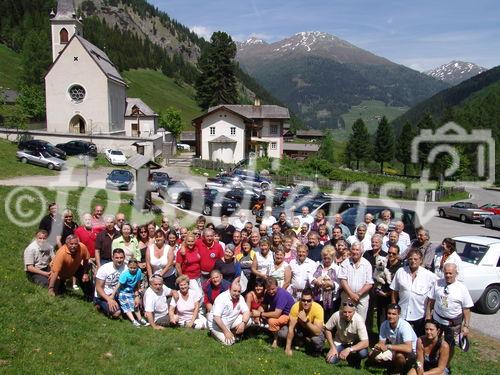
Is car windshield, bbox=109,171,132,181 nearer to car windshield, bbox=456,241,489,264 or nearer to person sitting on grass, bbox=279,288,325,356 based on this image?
car windshield, bbox=456,241,489,264

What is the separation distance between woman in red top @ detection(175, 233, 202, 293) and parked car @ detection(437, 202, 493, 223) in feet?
88.9

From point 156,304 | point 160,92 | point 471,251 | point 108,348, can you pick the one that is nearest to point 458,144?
point 471,251

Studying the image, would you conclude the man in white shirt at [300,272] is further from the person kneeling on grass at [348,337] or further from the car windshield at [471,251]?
the car windshield at [471,251]

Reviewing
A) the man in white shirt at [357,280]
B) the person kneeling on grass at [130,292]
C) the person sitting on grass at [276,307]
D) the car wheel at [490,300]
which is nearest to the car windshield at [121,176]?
the person kneeling on grass at [130,292]

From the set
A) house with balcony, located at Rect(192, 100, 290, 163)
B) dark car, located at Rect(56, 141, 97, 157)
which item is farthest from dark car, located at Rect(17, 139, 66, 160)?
house with balcony, located at Rect(192, 100, 290, 163)

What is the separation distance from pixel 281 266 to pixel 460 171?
6324 centimetres

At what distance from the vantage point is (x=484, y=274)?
10734mm

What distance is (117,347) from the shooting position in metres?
7.19

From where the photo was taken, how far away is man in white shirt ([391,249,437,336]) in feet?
25.4

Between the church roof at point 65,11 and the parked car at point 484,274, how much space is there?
2276 inches

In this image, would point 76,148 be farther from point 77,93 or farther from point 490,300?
point 490,300

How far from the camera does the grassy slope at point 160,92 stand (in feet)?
412

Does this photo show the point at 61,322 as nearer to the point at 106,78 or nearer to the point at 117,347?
the point at 117,347

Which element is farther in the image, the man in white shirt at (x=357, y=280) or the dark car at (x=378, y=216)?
the dark car at (x=378, y=216)
